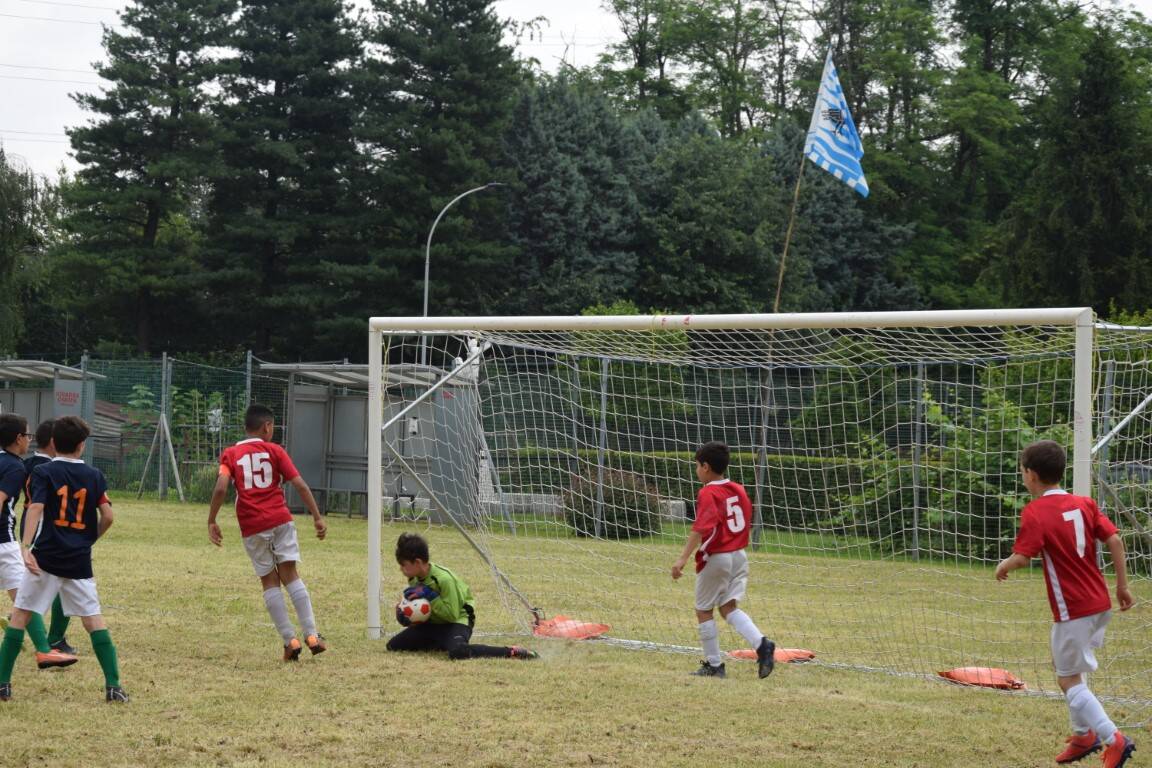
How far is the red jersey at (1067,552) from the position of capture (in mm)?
5879

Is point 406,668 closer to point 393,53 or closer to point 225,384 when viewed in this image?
point 225,384

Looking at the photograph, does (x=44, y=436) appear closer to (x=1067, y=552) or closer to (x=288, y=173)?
(x=1067, y=552)

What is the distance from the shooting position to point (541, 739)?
6215 mm

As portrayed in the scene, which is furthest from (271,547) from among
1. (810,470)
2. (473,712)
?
(810,470)

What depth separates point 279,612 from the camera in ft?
26.9

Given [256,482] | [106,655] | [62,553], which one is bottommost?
[106,655]

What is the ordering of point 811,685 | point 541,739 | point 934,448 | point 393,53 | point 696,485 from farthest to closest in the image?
point 393,53, point 696,485, point 934,448, point 811,685, point 541,739

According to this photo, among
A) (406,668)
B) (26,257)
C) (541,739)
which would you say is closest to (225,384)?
(406,668)

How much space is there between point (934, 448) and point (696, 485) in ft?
12.9

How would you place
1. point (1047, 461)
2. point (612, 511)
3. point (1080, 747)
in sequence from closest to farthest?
point (1080, 747)
point (1047, 461)
point (612, 511)

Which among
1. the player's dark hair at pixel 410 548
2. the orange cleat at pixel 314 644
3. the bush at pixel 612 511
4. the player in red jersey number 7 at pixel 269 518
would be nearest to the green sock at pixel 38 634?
the player in red jersey number 7 at pixel 269 518

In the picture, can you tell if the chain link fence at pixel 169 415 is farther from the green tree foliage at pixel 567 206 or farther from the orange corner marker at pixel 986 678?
the green tree foliage at pixel 567 206

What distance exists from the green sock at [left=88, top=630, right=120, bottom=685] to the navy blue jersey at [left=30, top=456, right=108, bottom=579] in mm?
334

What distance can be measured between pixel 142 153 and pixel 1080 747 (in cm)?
4189
